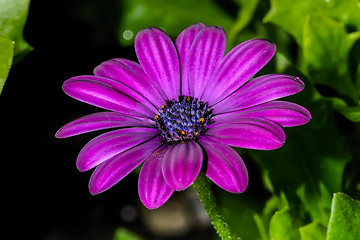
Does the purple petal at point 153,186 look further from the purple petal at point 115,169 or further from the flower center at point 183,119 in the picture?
the flower center at point 183,119

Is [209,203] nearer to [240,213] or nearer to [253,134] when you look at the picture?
[253,134]

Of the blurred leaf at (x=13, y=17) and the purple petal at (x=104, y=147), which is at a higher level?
the blurred leaf at (x=13, y=17)

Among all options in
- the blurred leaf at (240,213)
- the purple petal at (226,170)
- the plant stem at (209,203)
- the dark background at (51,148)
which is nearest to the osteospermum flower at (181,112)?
the purple petal at (226,170)

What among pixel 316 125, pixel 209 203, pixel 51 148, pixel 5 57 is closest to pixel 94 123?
pixel 209 203

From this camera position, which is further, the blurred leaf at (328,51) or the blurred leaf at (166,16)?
the blurred leaf at (166,16)

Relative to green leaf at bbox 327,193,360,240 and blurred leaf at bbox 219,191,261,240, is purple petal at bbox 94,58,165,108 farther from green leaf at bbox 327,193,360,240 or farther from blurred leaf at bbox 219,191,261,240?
blurred leaf at bbox 219,191,261,240
